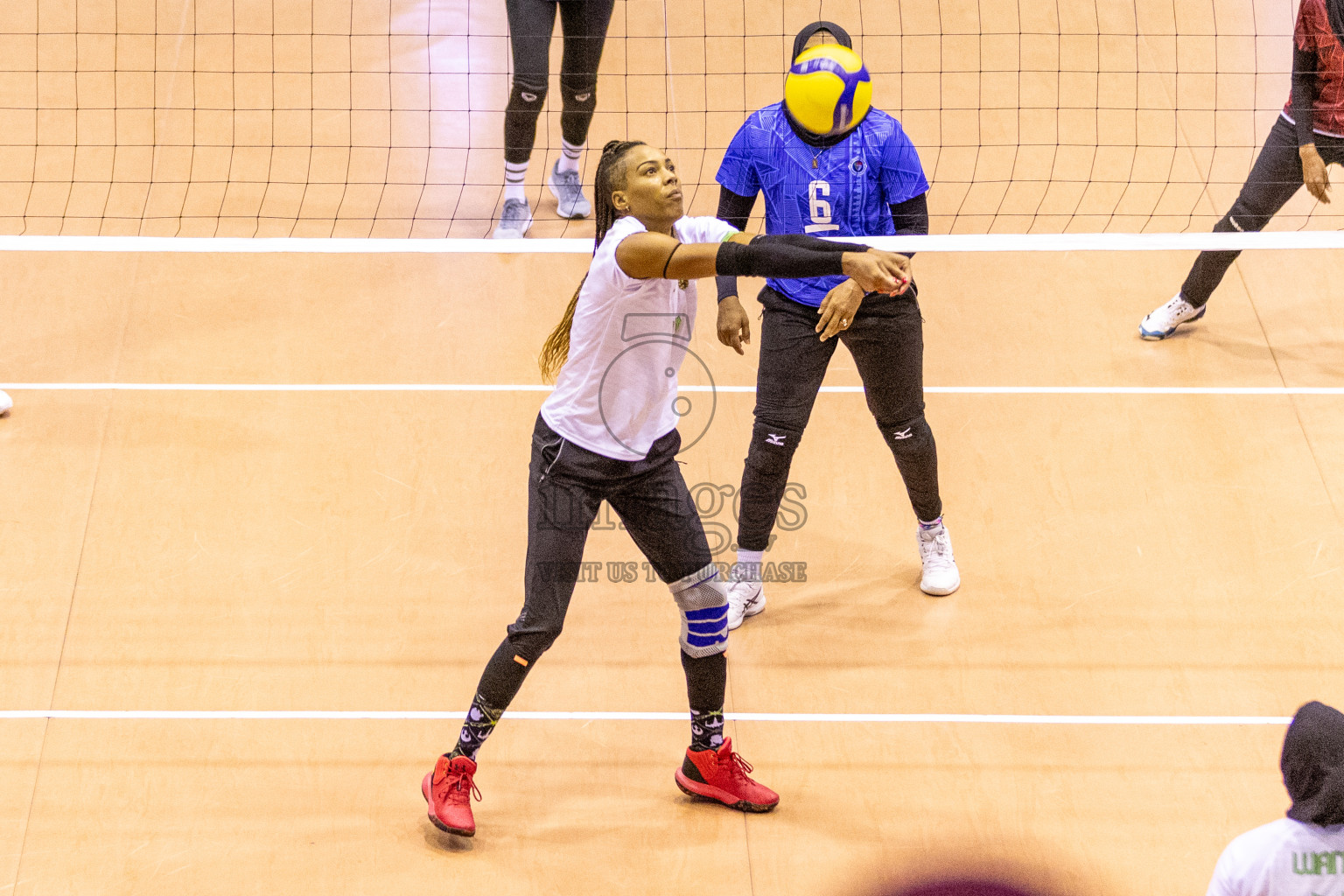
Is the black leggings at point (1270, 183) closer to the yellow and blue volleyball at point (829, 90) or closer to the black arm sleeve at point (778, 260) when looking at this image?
the yellow and blue volleyball at point (829, 90)

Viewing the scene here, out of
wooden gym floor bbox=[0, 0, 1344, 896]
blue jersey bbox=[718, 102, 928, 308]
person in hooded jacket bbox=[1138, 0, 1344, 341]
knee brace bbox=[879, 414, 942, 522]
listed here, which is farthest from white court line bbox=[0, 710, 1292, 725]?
person in hooded jacket bbox=[1138, 0, 1344, 341]

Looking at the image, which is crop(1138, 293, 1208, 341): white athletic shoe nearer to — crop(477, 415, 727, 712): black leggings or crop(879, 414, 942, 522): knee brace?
crop(879, 414, 942, 522): knee brace

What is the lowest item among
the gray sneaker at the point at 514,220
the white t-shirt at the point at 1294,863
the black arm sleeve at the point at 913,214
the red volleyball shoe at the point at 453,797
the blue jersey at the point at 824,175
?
the red volleyball shoe at the point at 453,797

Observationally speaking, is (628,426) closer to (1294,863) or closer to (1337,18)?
(1294,863)

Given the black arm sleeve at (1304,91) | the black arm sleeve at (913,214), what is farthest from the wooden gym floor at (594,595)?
the black arm sleeve at (913,214)

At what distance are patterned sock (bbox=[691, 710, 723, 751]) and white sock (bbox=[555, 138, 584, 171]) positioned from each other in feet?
11.7

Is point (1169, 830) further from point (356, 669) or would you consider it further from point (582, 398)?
point (356, 669)

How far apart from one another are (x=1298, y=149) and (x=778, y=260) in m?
3.20

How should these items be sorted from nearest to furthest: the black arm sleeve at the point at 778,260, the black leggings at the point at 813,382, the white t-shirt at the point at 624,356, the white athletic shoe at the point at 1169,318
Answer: the black arm sleeve at the point at 778,260 < the white t-shirt at the point at 624,356 < the black leggings at the point at 813,382 < the white athletic shoe at the point at 1169,318

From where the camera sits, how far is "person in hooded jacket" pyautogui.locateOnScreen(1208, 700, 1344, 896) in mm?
2660

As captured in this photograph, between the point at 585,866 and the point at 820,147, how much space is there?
222 centimetres

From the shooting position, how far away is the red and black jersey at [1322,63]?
513cm

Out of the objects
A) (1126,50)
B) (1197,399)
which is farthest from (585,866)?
(1126,50)

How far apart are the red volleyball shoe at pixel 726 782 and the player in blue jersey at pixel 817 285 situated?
2.97ft
